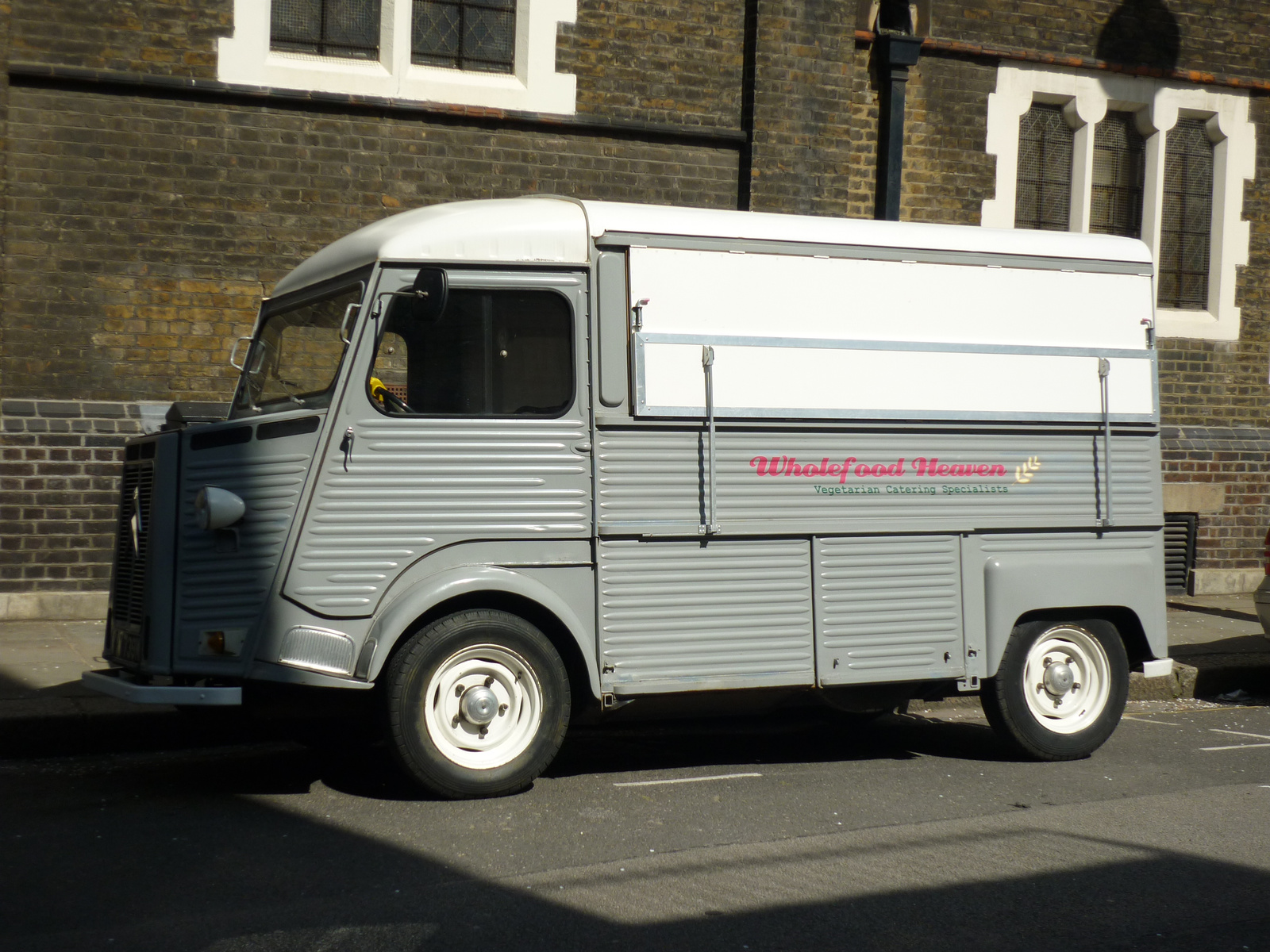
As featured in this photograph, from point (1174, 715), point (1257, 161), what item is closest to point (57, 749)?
point (1174, 715)

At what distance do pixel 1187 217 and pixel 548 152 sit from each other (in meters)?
7.00

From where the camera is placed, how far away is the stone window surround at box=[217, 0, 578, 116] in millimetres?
11227

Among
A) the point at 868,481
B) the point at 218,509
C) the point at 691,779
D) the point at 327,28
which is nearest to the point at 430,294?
the point at 218,509

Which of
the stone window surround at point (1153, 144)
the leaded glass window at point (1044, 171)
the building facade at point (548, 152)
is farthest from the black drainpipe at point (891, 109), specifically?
the leaded glass window at point (1044, 171)

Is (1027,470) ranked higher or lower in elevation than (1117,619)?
higher

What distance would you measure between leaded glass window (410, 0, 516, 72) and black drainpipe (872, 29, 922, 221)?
3523 millimetres

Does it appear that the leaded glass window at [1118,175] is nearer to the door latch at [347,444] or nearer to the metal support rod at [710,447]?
the metal support rod at [710,447]

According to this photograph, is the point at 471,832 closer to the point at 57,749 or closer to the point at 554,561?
the point at 554,561

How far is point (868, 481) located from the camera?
22.8 feet

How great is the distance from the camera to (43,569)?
423 inches

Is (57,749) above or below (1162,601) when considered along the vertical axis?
below

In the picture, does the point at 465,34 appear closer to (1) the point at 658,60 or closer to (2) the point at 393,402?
(1) the point at 658,60

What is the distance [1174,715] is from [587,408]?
16.4 ft

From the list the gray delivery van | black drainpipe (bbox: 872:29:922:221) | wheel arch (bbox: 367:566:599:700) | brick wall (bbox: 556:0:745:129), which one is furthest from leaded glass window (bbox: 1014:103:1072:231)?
wheel arch (bbox: 367:566:599:700)
